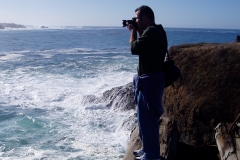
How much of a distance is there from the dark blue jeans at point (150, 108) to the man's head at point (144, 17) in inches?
26.1

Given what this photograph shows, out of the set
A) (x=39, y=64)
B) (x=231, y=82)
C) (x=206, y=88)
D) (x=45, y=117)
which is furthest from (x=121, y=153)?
→ (x=39, y=64)

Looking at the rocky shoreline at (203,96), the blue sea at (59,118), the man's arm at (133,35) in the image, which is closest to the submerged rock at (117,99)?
the blue sea at (59,118)

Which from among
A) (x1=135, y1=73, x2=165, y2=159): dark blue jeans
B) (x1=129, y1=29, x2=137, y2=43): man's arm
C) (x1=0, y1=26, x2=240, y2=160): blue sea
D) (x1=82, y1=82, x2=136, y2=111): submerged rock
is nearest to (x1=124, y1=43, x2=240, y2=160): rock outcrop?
(x1=0, y1=26, x2=240, y2=160): blue sea

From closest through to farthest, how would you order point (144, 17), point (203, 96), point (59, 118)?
point (144, 17) → point (203, 96) → point (59, 118)

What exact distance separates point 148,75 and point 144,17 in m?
0.75

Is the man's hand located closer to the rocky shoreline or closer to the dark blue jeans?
the dark blue jeans

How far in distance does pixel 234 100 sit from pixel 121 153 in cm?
350

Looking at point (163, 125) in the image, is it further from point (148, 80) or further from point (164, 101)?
point (164, 101)

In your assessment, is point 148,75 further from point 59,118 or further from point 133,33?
point 59,118

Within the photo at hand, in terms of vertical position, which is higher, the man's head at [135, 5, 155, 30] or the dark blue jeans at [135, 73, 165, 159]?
the man's head at [135, 5, 155, 30]

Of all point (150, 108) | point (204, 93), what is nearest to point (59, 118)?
A: point (204, 93)

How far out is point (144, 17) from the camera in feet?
13.0

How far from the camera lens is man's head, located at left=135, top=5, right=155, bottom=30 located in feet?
12.9

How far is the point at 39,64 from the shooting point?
26406 mm
